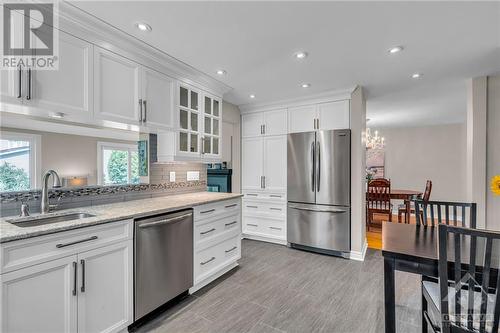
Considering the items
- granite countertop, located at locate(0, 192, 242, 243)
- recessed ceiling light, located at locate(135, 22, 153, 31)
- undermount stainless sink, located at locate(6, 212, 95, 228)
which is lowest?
undermount stainless sink, located at locate(6, 212, 95, 228)

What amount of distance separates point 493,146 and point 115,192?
447 cm

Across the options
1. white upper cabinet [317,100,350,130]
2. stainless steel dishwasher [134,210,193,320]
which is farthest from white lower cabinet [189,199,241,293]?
white upper cabinet [317,100,350,130]

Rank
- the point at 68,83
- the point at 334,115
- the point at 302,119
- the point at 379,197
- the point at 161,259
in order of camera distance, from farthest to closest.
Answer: the point at 379,197, the point at 302,119, the point at 334,115, the point at 161,259, the point at 68,83

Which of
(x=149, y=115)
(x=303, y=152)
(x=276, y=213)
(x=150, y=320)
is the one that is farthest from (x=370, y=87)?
(x=150, y=320)

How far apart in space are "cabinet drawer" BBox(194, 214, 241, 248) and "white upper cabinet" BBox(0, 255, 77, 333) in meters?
1.10

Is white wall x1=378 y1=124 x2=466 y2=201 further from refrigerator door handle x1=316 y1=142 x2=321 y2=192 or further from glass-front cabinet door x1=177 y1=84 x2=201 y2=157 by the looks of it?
glass-front cabinet door x1=177 y1=84 x2=201 y2=157

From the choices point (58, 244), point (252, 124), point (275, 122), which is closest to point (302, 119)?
point (275, 122)

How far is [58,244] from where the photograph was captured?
140 cm

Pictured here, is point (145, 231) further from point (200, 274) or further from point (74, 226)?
point (200, 274)

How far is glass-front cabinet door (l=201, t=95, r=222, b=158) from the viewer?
9.95 ft

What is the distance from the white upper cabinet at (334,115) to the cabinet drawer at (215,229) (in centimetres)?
197

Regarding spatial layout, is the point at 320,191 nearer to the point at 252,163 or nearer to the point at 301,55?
the point at 252,163

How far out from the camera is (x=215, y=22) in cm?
181

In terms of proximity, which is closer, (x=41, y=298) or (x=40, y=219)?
(x=41, y=298)
